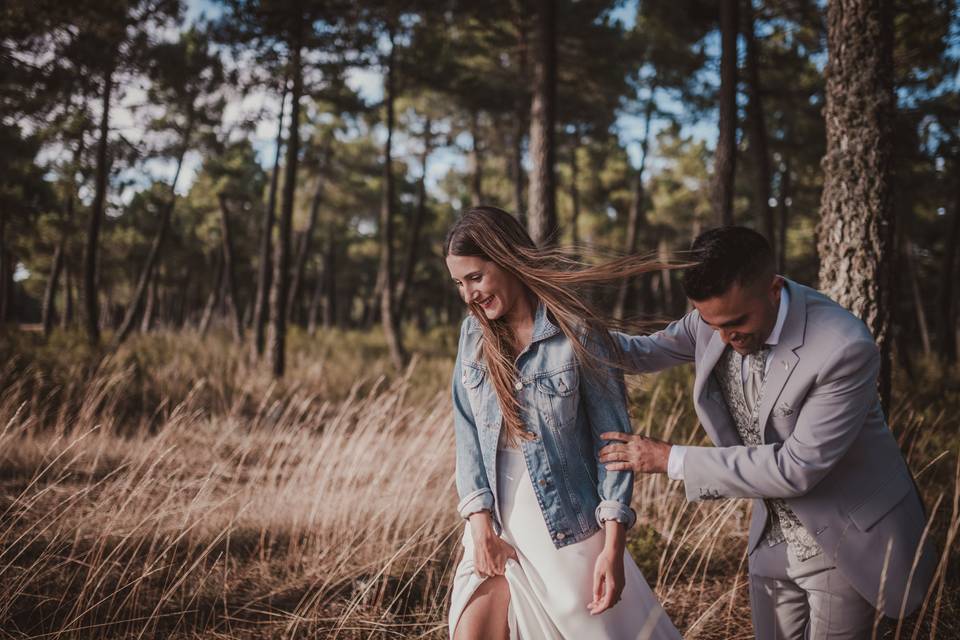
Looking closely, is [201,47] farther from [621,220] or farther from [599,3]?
[621,220]

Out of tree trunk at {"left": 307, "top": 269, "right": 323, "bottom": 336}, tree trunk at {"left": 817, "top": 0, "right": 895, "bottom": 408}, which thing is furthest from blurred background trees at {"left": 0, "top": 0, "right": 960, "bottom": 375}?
tree trunk at {"left": 307, "top": 269, "right": 323, "bottom": 336}

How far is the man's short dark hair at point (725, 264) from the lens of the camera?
5.58 feet

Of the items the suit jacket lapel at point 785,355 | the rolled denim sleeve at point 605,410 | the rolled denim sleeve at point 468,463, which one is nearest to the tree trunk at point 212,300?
the rolled denim sleeve at point 468,463

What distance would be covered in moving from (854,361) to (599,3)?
1253cm

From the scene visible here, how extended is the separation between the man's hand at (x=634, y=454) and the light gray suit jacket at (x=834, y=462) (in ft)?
0.27

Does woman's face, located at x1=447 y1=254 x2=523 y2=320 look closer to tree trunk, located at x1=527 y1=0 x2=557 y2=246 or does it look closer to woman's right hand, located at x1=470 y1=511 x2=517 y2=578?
woman's right hand, located at x1=470 y1=511 x2=517 y2=578

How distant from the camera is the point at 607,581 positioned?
171cm

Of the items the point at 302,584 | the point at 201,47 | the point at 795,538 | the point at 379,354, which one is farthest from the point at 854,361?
the point at 201,47

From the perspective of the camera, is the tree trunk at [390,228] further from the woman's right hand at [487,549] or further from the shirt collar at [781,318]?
the shirt collar at [781,318]

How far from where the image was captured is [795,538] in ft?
6.29

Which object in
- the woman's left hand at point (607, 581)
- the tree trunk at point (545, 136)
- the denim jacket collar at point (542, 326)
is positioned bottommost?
the woman's left hand at point (607, 581)

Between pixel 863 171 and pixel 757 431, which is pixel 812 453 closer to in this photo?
pixel 757 431

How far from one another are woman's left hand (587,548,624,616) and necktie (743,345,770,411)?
730mm

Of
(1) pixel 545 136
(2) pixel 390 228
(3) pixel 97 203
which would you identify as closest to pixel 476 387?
(1) pixel 545 136
